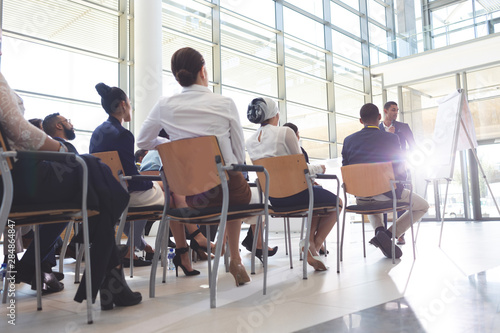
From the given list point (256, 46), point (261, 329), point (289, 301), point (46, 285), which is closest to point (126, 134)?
point (46, 285)

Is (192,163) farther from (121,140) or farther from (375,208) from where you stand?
(375,208)

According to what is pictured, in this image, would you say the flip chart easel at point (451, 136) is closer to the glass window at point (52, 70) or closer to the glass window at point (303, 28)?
the glass window at point (52, 70)

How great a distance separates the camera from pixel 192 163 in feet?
6.46

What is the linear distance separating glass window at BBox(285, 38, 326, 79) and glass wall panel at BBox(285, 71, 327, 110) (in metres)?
0.21

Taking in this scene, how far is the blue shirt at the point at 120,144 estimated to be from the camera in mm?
2512

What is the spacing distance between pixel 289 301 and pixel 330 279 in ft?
2.04

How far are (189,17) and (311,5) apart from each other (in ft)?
12.7

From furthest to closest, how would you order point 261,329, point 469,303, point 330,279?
point 330,279, point 469,303, point 261,329

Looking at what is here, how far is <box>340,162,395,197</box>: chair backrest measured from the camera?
117 inches

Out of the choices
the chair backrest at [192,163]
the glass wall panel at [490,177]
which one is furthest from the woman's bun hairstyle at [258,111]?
the glass wall panel at [490,177]

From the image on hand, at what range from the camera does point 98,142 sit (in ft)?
8.41

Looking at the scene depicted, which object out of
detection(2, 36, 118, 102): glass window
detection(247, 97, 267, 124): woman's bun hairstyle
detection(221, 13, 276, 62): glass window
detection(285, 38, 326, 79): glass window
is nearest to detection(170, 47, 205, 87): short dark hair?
detection(247, 97, 267, 124): woman's bun hairstyle

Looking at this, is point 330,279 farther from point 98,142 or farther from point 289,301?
point 98,142

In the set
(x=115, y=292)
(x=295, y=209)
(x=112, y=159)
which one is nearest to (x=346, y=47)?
(x=295, y=209)
